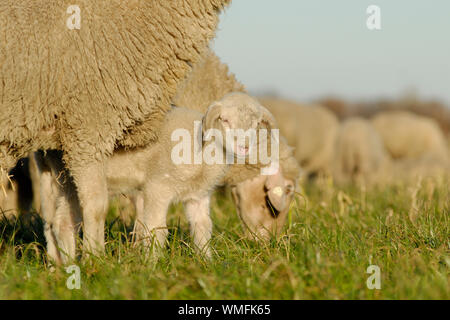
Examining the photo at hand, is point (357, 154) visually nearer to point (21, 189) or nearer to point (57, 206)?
point (21, 189)

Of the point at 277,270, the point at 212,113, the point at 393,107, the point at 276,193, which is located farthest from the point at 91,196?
the point at 393,107

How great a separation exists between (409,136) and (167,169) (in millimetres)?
19295

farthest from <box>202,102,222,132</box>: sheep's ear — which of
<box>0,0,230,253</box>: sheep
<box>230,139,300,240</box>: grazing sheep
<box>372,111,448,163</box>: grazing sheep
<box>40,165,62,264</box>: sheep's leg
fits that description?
<box>372,111,448,163</box>: grazing sheep

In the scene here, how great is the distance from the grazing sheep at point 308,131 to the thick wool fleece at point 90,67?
1223 centimetres

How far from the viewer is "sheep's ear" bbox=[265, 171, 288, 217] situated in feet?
16.9

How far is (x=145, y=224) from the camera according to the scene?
4.49 m

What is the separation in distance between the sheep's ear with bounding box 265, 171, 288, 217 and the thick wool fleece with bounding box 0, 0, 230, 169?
51.8 inches

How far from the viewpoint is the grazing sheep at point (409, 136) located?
22.3 metres

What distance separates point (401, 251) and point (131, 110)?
1.90 m

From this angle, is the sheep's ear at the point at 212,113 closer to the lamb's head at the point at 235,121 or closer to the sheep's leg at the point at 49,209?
the lamb's head at the point at 235,121

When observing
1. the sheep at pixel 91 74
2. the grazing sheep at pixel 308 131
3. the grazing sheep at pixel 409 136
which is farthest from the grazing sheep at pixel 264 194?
the grazing sheep at pixel 409 136
